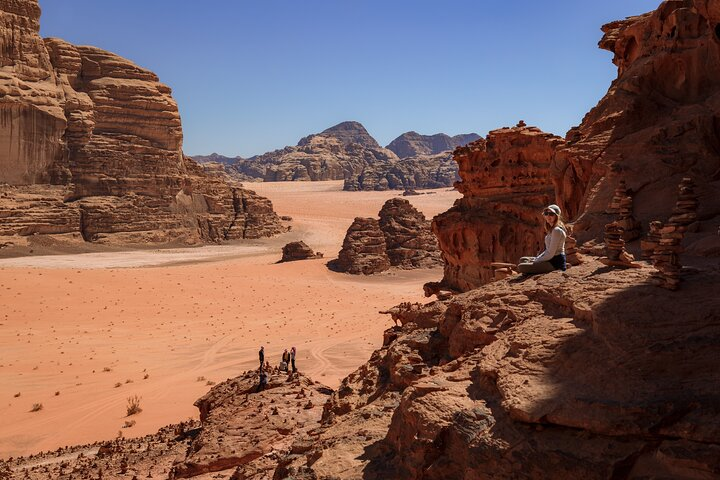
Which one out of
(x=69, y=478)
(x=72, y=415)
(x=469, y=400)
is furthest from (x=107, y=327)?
(x=469, y=400)

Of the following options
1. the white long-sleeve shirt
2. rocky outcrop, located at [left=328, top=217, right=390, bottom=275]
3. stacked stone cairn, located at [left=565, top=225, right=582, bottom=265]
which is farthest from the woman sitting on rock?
rocky outcrop, located at [left=328, top=217, right=390, bottom=275]

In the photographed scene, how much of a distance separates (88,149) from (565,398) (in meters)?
50.8

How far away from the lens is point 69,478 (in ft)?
29.1

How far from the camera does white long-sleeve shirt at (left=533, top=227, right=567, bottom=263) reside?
6.11 meters

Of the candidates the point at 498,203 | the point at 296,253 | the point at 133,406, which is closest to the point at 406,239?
the point at 296,253

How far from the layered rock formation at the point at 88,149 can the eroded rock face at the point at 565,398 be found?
44214 millimetres

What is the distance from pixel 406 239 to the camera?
38.2 meters

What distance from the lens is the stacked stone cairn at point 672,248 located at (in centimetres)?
432

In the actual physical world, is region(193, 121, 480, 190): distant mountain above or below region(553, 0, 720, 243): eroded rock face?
above

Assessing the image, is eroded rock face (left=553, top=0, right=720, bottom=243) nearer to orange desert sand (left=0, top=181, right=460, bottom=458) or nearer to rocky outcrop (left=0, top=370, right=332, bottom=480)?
rocky outcrop (left=0, top=370, right=332, bottom=480)

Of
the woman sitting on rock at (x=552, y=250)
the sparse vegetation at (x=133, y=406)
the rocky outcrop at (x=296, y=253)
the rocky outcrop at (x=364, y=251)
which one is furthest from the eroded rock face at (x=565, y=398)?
the rocky outcrop at (x=296, y=253)

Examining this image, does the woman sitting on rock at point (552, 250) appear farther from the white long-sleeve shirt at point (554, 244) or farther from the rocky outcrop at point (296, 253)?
the rocky outcrop at point (296, 253)

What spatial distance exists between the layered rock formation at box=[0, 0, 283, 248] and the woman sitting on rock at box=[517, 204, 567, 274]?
43863mm

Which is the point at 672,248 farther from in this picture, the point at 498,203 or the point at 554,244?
the point at 498,203
